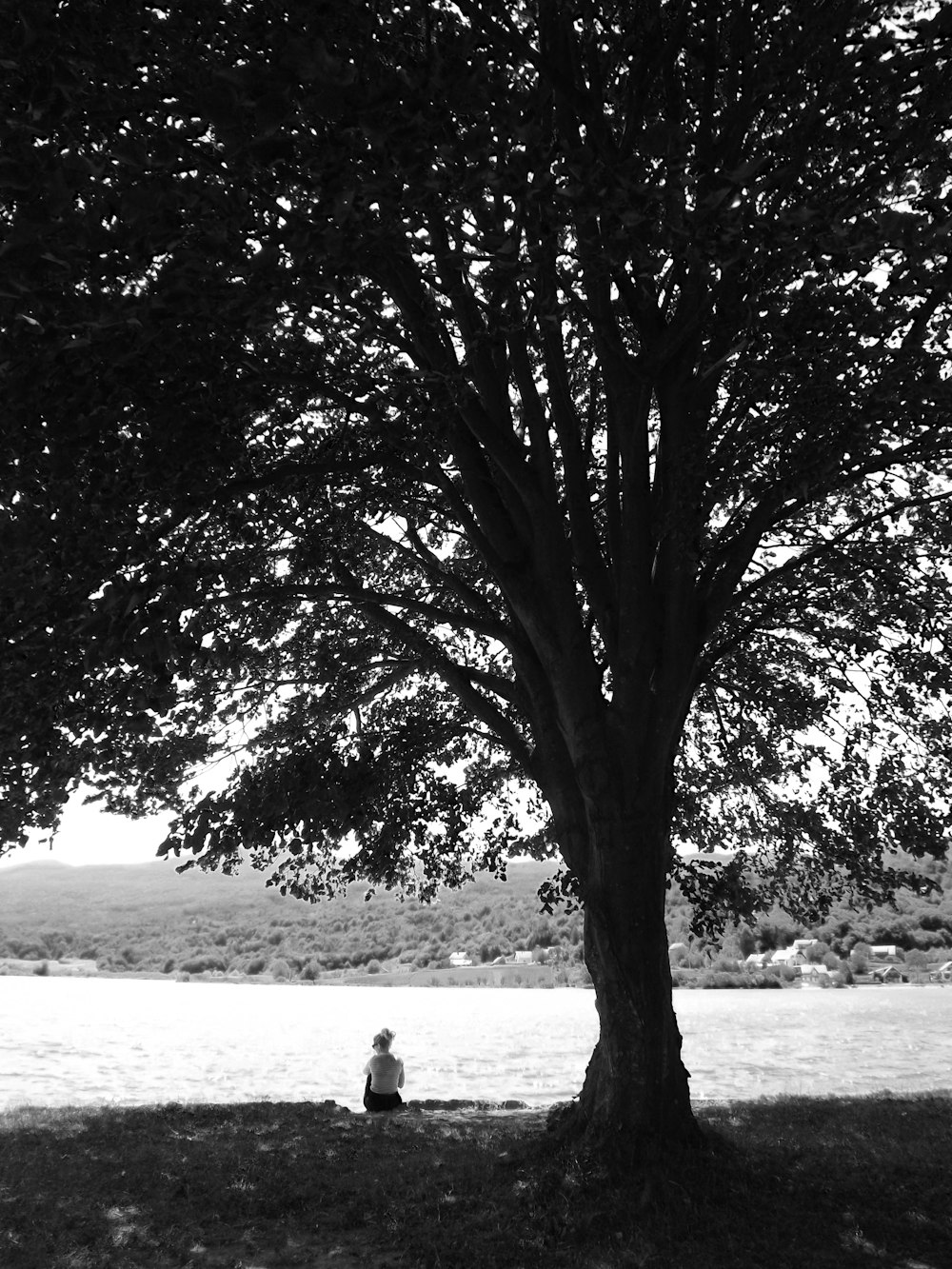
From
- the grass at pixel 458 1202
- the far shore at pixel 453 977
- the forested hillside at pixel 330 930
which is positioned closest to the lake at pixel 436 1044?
the far shore at pixel 453 977

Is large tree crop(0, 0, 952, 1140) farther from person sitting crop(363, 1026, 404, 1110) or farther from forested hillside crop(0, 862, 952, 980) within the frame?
forested hillside crop(0, 862, 952, 980)

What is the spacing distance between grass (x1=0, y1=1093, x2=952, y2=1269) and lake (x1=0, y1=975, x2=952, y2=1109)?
5.74 metres

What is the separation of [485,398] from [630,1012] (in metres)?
5.28

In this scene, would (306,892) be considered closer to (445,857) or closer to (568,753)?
(445,857)

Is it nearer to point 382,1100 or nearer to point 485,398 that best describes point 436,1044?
point 382,1100

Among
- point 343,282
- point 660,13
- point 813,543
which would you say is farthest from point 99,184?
point 813,543

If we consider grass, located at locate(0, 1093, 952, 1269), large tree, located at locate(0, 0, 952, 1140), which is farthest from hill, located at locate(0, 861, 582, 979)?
grass, located at locate(0, 1093, 952, 1269)

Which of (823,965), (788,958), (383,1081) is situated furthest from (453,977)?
(383,1081)

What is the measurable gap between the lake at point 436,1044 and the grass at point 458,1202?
5742mm

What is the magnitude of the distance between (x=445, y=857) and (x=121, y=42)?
10.9 meters

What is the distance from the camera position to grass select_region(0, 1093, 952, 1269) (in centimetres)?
548

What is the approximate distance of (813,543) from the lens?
943 centimetres

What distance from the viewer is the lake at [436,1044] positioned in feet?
50.8

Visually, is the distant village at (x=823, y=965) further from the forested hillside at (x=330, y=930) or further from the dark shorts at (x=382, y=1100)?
the dark shorts at (x=382, y=1100)
